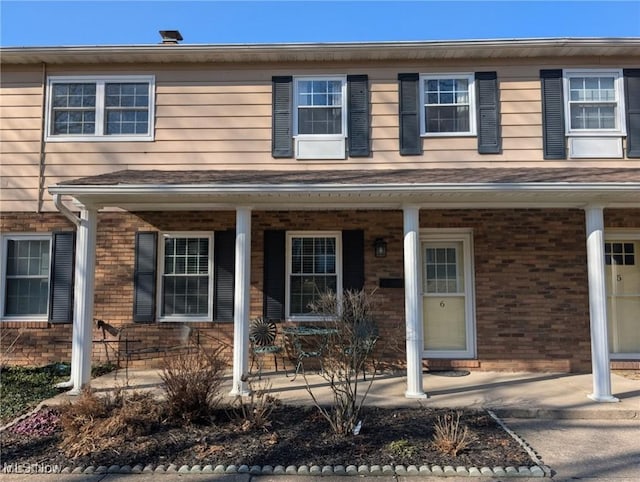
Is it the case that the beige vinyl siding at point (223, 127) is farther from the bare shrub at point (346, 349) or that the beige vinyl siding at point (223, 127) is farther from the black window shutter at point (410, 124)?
the bare shrub at point (346, 349)

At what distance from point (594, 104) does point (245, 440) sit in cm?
737

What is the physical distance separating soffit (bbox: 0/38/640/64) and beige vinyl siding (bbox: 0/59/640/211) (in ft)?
0.48

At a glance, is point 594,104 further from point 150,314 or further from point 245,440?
point 150,314

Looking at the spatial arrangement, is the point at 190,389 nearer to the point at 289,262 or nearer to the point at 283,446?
the point at 283,446

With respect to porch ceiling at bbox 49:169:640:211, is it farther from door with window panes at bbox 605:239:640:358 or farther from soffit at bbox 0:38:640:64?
soffit at bbox 0:38:640:64

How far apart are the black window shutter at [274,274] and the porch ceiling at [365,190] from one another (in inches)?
41.2

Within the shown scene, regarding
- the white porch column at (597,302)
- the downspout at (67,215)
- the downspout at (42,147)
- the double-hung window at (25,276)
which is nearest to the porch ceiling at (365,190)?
the downspout at (67,215)

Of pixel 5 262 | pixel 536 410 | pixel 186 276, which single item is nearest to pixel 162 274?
pixel 186 276

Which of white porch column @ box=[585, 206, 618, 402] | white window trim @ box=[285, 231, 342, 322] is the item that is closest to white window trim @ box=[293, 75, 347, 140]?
white window trim @ box=[285, 231, 342, 322]

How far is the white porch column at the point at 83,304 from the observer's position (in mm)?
6207

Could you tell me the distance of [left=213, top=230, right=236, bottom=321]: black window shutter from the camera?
767 cm

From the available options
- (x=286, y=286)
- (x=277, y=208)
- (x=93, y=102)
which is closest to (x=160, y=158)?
(x=93, y=102)

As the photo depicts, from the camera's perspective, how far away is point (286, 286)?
305 inches

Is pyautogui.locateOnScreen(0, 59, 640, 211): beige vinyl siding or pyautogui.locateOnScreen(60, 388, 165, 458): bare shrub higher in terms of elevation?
pyautogui.locateOnScreen(0, 59, 640, 211): beige vinyl siding
